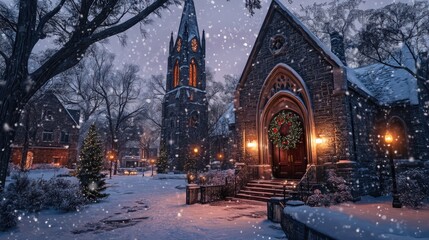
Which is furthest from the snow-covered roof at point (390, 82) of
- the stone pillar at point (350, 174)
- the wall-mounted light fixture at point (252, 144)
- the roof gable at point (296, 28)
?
the wall-mounted light fixture at point (252, 144)

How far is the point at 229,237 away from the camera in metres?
6.09

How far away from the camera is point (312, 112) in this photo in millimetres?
12250

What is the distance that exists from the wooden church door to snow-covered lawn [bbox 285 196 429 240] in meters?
3.28

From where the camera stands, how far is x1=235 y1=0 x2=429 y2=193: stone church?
11.5 metres

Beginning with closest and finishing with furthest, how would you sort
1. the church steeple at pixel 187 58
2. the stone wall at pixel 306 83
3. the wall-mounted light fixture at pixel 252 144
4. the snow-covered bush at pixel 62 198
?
the snow-covered bush at pixel 62 198
the stone wall at pixel 306 83
the wall-mounted light fixture at pixel 252 144
the church steeple at pixel 187 58

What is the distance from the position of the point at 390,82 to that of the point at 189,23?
103 feet

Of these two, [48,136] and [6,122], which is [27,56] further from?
[48,136]

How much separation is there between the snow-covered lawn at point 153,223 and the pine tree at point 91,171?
5.31 feet

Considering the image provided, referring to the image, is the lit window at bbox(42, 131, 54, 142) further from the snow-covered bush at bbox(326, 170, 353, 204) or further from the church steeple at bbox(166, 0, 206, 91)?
the snow-covered bush at bbox(326, 170, 353, 204)

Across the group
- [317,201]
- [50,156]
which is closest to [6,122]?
[317,201]

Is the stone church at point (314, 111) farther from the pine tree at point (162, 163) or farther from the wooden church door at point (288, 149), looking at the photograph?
the pine tree at point (162, 163)

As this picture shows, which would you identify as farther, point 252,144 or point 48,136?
point 48,136

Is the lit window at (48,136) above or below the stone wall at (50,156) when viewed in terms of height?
above

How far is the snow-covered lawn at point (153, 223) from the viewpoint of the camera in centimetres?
641
